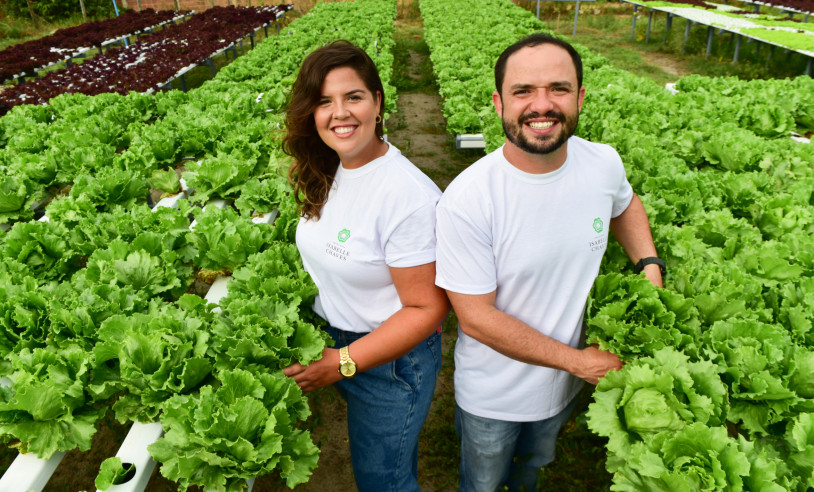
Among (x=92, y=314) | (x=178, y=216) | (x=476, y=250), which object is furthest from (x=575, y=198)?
(x=178, y=216)

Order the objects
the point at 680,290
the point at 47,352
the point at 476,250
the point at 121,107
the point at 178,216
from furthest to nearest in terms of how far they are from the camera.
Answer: the point at 121,107 < the point at 178,216 < the point at 680,290 < the point at 47,352 < the point at 476,250

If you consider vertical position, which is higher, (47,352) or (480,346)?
(47,352)

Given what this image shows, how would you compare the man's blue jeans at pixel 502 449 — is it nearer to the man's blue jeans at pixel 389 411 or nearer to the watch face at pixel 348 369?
the man's blue jeans at pixel 389 411

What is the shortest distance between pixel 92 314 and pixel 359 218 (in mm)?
1637

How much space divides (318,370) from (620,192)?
1728mm

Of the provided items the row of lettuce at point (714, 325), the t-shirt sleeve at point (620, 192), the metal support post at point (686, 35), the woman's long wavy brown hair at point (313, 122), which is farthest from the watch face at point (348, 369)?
the metal support post at point (686, 35)

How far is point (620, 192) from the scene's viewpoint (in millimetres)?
2566

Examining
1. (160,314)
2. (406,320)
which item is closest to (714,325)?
(406,320)

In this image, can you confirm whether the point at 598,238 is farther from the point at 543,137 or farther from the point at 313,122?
the point at 313,122

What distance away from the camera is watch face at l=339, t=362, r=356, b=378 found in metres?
2.40

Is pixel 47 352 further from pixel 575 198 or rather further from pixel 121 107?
pixel 121 107

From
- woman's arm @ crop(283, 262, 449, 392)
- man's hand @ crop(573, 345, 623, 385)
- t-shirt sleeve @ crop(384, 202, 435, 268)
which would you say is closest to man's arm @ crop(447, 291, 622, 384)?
man's hand @ crop(573, 345, 623, 385)

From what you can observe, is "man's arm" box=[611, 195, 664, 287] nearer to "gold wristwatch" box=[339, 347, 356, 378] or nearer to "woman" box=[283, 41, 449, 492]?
"woman" box=[283, 41, 449, 492]

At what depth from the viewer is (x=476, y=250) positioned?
7.13 feet
